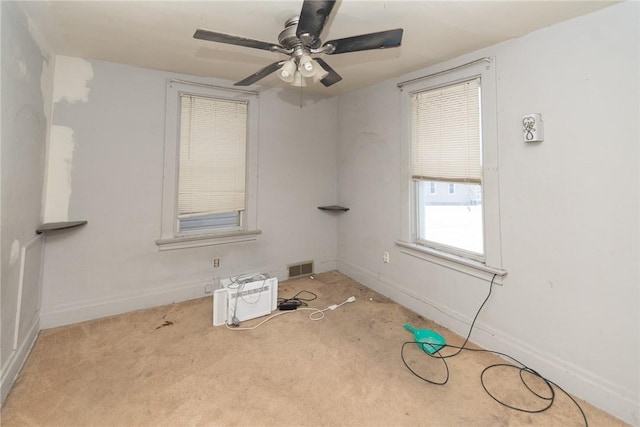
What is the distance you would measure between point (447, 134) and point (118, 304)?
11.5 ft

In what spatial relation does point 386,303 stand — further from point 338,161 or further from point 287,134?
point 287,134

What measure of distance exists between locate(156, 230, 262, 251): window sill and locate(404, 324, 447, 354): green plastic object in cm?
208

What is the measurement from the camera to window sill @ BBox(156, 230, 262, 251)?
3.03 metres

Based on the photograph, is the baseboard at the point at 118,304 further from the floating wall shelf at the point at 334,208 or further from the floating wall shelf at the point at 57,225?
the floating wall shelf at the point at 334,208

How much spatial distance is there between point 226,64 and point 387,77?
166 centimetres

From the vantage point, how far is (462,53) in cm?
241

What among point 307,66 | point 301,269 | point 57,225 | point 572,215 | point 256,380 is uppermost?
point 307,66

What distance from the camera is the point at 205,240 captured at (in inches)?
127

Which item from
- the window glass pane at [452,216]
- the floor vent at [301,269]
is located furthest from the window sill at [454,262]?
the floor vent at [301,269]

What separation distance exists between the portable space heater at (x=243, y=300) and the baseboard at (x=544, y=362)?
4.54ft

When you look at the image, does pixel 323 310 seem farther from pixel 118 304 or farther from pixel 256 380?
pixel 118 304

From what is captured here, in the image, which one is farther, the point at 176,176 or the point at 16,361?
the point at 176,176

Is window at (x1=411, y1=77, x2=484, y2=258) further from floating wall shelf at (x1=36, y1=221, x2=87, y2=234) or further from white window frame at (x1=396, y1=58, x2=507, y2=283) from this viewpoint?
floating wall shelf at (x1=36, y1=221, x2=87, y2=234)

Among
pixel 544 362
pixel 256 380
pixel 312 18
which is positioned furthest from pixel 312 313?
pixel 312 18
